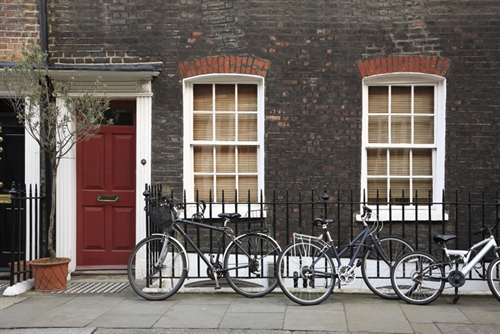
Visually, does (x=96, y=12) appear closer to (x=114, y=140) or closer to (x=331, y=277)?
(x=114, y=140)

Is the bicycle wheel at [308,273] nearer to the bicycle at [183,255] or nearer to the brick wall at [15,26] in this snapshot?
the bicycle at [183,255]

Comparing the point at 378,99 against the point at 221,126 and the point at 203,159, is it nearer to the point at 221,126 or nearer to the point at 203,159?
the point at 221,126

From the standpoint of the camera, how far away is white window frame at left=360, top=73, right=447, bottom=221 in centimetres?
835

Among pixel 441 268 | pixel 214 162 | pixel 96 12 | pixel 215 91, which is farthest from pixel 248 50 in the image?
pixel 441 268

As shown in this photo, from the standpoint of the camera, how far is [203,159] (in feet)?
28.2

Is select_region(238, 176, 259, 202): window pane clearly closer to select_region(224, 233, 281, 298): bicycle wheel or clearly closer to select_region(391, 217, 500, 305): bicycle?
select_region(224, 233, 281, 298): bicycle wheel

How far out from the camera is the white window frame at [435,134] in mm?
8352

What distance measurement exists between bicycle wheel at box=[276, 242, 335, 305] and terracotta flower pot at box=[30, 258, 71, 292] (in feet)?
9.54

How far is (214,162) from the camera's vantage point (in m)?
8.57

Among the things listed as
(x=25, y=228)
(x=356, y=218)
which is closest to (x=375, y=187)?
(x=356, y=218)

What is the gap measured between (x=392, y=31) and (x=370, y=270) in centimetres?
339

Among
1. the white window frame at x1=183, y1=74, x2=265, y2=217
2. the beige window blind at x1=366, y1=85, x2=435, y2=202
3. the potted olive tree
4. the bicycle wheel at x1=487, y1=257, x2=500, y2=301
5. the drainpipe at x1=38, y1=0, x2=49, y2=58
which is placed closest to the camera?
the bicycle wheel at x1=487, y1=257, x2=500, y2=301

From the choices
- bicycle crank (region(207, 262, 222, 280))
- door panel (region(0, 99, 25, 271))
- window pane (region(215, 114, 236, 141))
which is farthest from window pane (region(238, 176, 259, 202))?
door panel (region(0, 99, 25, 271))

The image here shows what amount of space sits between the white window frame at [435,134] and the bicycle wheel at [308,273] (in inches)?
70.1
